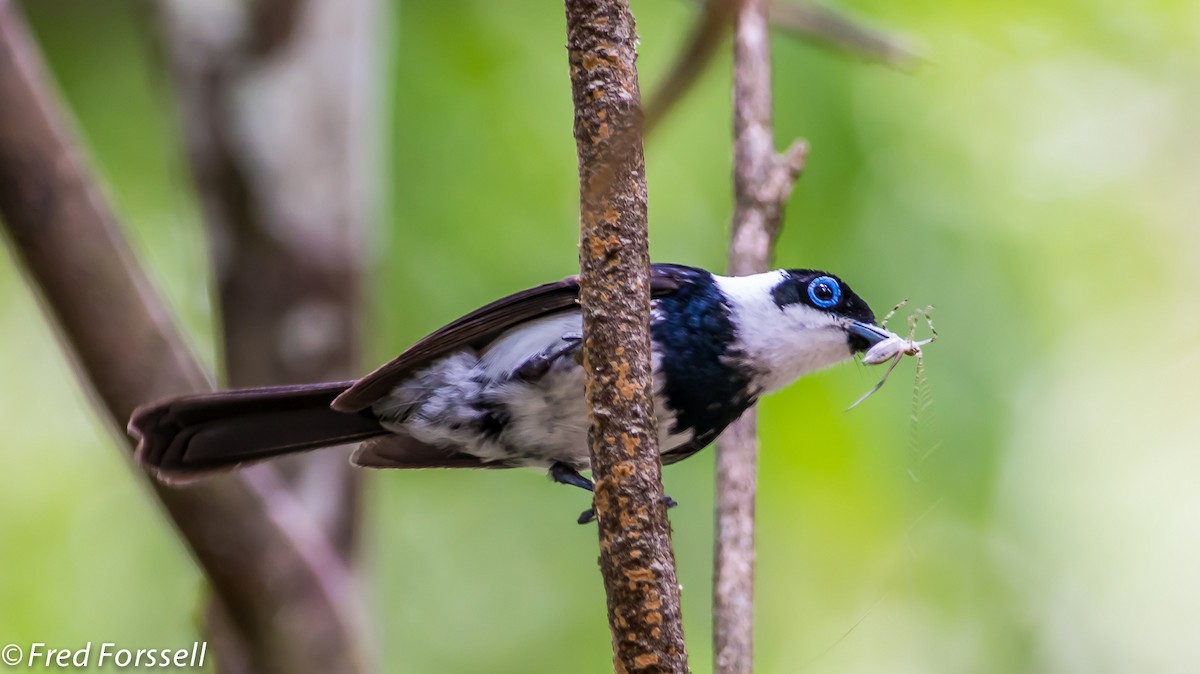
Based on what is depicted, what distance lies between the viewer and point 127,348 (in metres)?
2.97

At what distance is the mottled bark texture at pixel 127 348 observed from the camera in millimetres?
2824

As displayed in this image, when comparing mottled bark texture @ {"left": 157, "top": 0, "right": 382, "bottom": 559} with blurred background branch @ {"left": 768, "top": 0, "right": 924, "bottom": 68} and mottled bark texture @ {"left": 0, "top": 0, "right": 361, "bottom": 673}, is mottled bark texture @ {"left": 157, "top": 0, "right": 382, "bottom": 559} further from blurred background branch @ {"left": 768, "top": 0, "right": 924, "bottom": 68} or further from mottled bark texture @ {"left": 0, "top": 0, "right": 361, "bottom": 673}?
blurred background branch @ {"left": 768, "top": 0, "right": 924, "bottom": 68}

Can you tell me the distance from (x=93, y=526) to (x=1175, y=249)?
16.9 feet

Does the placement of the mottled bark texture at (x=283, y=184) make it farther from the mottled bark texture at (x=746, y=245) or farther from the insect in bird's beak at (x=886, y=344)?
the insect in bird's beak at (x=886, y=344)

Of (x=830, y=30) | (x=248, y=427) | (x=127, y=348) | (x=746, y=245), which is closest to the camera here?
(x=830, y=30)

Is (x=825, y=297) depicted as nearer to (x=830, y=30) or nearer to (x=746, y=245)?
(x=746, y=245)

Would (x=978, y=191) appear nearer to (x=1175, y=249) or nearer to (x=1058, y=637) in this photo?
(x=1175, y=249)

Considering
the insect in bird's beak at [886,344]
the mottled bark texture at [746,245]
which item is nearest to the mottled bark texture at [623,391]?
the mottled bark texture at [746,245]

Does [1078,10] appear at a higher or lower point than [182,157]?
lower

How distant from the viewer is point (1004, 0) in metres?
4.99

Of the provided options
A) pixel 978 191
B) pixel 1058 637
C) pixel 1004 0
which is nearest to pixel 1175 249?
pixel 978 191

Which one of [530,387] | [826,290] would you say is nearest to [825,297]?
[826,290]

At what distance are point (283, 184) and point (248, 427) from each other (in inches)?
48.3

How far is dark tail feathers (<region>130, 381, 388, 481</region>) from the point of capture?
3291 millimetres
